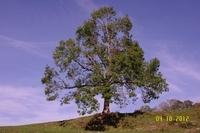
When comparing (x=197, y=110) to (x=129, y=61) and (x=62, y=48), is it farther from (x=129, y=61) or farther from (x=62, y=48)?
(x=62, y=48)

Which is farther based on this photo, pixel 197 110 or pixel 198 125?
pixel 197 110

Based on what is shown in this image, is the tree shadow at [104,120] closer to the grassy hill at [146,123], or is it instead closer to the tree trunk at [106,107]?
the grassy hill at [146,123]

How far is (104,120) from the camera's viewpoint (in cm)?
5841

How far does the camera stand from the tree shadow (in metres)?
55.9

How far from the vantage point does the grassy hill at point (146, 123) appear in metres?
51.6

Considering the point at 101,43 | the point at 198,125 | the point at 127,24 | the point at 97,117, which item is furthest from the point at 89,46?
A: the point at 198,125

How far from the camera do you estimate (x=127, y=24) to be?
57.8 meters

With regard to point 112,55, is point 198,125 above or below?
below

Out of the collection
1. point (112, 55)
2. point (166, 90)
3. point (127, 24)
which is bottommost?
point (166, 90)

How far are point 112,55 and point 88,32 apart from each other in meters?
4.20
